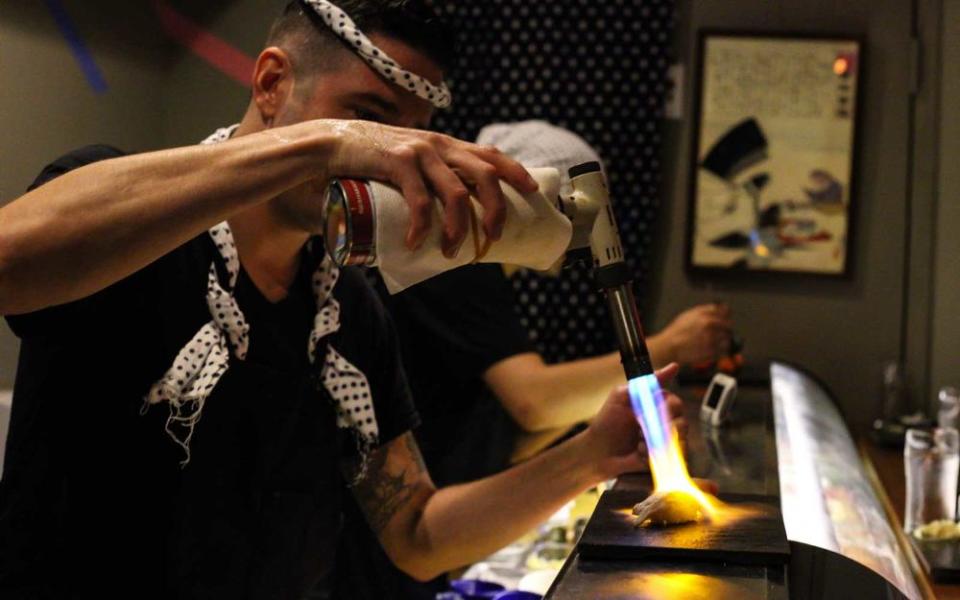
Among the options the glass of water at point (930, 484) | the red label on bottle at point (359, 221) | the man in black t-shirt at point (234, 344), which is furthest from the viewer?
the glass of water at point (930, 484)

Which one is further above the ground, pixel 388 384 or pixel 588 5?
pixel 588 5

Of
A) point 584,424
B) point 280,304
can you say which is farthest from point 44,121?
point 584,424

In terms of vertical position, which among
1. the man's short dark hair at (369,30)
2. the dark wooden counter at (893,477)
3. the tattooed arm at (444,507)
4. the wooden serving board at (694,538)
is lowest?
the dark wooden counter at (893,477)

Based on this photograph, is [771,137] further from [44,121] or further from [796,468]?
[44,121]

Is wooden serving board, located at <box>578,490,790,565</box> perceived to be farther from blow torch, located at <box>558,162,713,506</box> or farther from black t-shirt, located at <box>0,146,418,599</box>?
black t-shirt, located at <box>0,146,418,599</box>

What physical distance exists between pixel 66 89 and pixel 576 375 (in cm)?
165

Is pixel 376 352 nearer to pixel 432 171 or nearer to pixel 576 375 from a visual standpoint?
pixel 432 171

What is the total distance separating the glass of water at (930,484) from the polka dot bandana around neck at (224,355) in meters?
1.13

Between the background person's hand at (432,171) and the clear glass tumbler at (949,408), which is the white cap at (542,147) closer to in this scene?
the clear glass tumbler at (949,408)

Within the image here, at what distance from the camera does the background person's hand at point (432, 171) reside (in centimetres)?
108

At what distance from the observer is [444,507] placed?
1945mm

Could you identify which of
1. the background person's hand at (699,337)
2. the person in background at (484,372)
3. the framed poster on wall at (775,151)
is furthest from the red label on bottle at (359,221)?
the framed poster on wall at (775,151)

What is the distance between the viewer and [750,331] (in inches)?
155

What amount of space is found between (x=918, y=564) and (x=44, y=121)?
1629 millimetres
